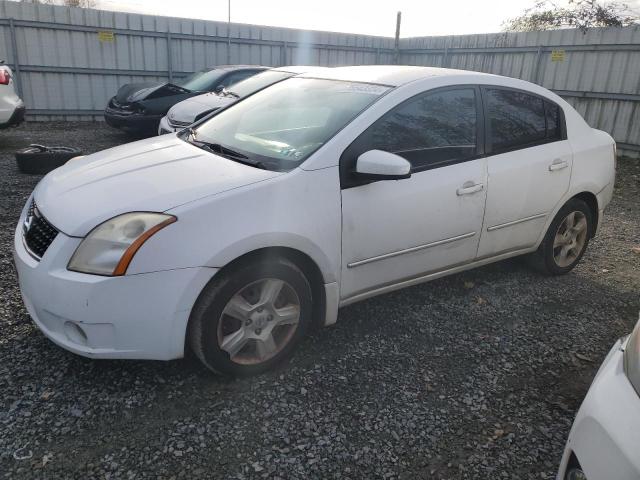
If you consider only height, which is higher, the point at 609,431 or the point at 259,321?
the point at 609,431

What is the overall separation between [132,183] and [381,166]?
1308 millimetres

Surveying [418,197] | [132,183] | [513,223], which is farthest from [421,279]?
[132,183]

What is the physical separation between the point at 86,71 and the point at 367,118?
35.2ft

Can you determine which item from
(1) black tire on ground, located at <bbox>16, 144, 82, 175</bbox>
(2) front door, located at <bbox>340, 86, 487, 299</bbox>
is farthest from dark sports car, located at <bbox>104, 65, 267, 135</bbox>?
(2) front door, located at <bbox>340, 86, 487, 299</bbox>

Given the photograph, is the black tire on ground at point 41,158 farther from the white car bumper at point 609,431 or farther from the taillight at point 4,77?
the white car bumper at point 609,431

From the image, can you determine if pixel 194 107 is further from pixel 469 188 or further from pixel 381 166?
pixel 381 166

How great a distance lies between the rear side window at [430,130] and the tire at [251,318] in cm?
86

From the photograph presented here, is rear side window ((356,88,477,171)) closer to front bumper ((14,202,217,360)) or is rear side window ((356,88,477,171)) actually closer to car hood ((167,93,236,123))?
front bumper ((14,202,217,360))

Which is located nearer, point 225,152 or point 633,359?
point 633,359

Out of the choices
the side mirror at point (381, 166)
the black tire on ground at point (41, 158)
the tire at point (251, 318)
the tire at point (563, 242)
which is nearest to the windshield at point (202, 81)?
the black tire on ground at point (41, 158)

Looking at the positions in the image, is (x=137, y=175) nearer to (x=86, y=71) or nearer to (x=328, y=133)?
(x=328, y=133)

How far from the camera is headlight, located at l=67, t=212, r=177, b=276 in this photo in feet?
7.60

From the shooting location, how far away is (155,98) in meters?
9.21

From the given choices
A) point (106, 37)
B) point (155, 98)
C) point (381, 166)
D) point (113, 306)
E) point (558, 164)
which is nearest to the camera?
point (113, 306)
